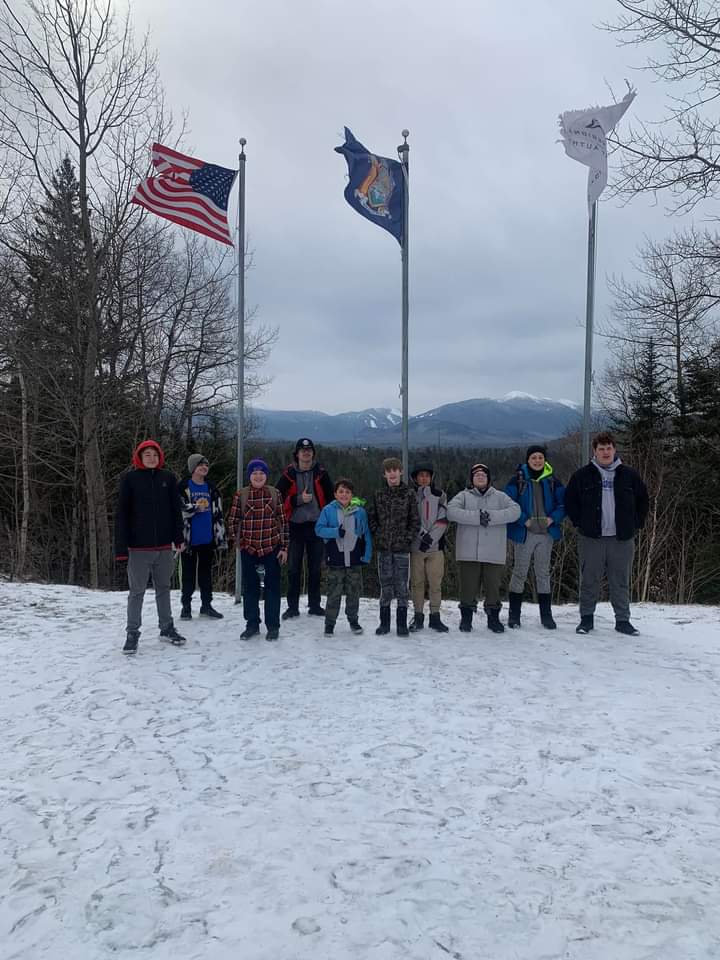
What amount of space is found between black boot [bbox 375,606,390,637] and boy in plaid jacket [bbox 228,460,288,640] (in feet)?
4.04

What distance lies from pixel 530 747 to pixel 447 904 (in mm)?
1822

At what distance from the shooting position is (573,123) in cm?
870

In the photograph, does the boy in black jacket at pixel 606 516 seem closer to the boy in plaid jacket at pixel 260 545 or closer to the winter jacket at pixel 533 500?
the winter jacket at pixel 533 500

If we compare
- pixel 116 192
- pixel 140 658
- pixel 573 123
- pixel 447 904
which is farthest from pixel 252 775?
pixel 116 192

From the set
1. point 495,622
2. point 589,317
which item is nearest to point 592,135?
point 589,317

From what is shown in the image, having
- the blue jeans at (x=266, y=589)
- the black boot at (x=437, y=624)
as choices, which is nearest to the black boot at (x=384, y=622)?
the black boot at (x=437, y=624)

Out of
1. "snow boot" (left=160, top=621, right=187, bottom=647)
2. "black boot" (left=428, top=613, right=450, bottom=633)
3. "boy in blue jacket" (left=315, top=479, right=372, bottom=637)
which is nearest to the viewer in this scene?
"snow boot" (left=160, top=621, right=187, bottom=647)

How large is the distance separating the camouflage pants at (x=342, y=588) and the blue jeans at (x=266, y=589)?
625 millimetres

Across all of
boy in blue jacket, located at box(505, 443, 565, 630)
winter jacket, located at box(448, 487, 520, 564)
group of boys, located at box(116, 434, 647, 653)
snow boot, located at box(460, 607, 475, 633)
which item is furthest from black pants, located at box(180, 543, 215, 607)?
boy in blue jacket, located at box(505, 443, 565, 630)

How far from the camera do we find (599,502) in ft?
24.3

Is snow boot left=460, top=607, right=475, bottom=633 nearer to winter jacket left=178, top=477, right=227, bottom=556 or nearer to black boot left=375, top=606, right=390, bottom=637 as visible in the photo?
black boot left=375, top=606, right=390, bottom=637

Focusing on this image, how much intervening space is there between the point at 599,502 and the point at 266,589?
4073 millimetres

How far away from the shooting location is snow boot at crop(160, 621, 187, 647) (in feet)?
23.1

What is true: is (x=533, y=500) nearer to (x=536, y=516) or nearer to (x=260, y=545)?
(x=536, y=516)
